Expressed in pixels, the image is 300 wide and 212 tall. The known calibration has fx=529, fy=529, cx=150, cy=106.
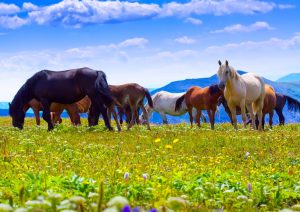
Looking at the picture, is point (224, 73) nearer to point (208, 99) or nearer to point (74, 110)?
point (208, 99)

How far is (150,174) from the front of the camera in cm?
998

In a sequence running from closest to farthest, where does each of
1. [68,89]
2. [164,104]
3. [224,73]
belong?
[224,73], [68,89], [164,104]

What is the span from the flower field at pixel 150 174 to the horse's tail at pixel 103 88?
5.67 feet

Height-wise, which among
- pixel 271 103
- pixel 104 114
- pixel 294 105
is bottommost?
pixel 294 105

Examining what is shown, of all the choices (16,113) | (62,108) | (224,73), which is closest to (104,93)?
(16,113)

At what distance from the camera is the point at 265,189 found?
8109 millimetres

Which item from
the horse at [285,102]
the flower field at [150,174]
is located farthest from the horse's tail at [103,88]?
the horse at [285,102]

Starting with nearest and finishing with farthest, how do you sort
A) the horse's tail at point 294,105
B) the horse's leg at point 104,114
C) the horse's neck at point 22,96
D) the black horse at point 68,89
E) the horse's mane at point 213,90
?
1. the horse's leg at point 104,114
2. the black horse at point 68,89
3. the horse's neck at point 22,96
4. the horse's mane at point 213,90
5. the horse's tail at point 294,105

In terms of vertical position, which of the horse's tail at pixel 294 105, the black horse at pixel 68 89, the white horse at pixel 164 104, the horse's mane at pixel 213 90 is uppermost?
the black horse at pixel 68 89

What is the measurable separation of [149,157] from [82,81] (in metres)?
11.4

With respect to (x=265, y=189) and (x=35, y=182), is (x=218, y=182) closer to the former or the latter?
(x=265, y=189)

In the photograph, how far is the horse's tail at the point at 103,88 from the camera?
23.7 metres

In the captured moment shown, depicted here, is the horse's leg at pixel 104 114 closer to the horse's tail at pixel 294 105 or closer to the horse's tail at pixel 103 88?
the horse's tail at pixel 103 88

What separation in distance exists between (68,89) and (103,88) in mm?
1786
